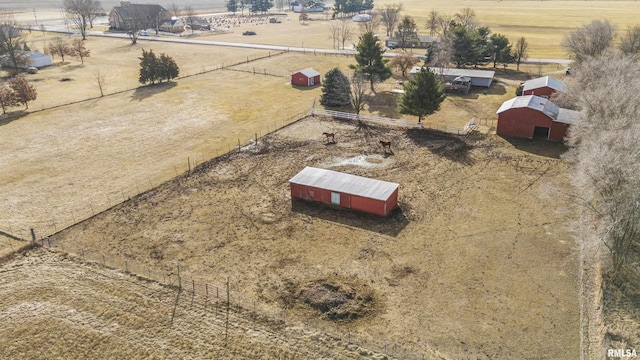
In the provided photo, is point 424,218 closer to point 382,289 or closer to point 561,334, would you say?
→ point 382,289

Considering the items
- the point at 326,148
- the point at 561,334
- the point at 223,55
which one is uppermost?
the point at 223,55

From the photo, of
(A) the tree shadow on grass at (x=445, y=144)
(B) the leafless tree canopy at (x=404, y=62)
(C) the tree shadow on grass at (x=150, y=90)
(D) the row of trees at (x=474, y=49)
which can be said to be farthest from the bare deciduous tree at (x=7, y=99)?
(D) the row of trees at (x=474, y=49)

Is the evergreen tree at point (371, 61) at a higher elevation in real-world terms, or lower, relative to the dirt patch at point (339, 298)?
higher

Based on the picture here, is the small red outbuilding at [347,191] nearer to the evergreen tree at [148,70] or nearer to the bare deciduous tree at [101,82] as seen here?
the bare deciduous tree at [101,82]

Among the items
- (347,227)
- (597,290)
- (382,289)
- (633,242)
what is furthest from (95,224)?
(633,242)

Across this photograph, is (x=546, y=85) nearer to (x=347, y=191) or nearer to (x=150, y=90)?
(x=347, y=191)

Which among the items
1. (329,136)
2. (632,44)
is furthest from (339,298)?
(632,44)

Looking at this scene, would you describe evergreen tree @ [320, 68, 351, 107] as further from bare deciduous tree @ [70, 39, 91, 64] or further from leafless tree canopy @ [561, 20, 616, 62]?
bare deciduous tree @ [70, 39, 91, 64]

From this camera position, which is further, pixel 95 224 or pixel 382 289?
pixel 95 224
